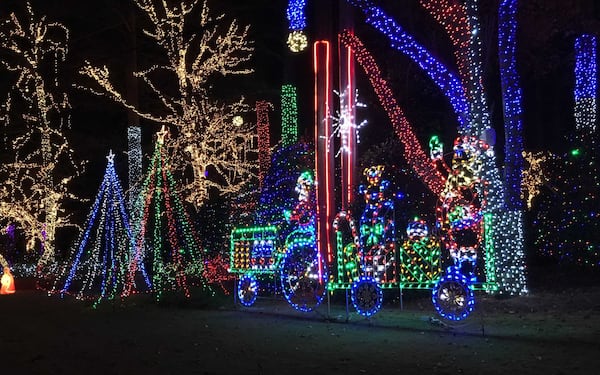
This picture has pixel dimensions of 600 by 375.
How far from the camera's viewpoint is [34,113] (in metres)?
29.1

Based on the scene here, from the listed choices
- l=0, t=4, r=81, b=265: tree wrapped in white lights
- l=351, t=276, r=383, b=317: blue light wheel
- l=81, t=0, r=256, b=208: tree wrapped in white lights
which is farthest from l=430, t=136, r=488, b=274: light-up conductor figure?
l=0, t=4, r=81, b=265: tree wrapped in white lights

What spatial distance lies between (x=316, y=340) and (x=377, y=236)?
285 cm

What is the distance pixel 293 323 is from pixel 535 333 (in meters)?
4.07

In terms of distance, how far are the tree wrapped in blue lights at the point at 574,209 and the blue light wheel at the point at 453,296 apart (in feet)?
18.9

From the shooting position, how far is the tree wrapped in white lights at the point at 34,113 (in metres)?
26.7

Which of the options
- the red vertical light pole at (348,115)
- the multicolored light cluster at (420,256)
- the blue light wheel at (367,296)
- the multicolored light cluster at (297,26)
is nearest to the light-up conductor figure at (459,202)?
the multicolored light cluster at (420,256)

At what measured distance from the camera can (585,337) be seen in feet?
28.2

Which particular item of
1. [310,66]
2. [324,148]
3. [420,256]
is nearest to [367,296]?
[420,256]

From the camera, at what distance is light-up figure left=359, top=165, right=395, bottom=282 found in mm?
11375

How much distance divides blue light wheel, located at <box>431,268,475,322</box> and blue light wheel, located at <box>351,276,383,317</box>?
4.10ft

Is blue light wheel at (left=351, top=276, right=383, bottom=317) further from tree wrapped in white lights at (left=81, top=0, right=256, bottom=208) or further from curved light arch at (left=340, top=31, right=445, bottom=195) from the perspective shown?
tree wrapped in white lights at (left=81, top=0, right=256, bottom=208)

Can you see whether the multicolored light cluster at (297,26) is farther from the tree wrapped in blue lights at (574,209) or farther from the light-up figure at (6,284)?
the light-up figure at (6,284)

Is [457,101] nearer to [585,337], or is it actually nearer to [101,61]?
[585,337]

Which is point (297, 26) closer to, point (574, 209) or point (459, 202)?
point (459, 202)
